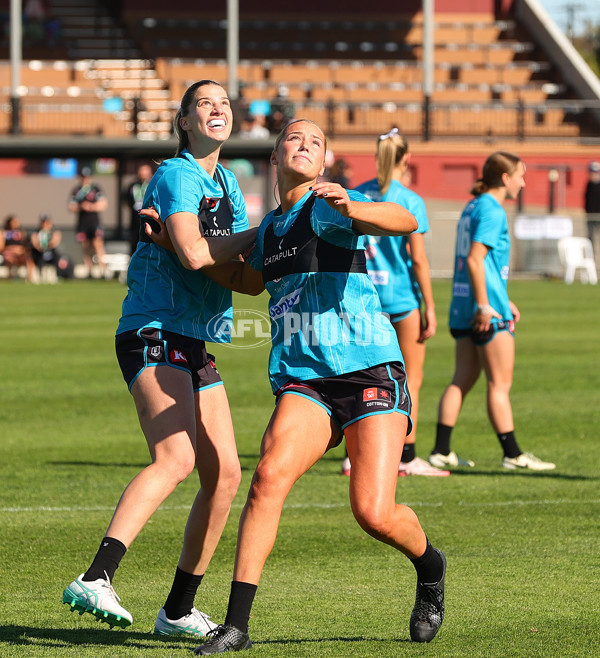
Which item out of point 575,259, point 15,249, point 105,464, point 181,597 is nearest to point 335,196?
point 181,597

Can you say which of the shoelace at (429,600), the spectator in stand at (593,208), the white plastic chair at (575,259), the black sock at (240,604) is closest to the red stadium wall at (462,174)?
the spectator in stand at (593,208)

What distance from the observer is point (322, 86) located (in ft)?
133

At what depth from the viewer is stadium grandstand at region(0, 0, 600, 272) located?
34.7 meters

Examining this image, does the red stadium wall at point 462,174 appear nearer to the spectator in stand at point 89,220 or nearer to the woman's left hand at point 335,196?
the spectator in stand at point 89,220

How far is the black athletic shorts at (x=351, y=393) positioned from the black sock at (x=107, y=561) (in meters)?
0.80

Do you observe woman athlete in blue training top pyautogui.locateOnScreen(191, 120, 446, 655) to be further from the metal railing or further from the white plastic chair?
the metal railing

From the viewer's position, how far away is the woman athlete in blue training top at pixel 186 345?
4789mm

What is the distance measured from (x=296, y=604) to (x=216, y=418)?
3.05 ft

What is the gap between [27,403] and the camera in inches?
464

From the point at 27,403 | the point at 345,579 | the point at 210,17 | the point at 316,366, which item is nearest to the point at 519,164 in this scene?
the point at 345,579

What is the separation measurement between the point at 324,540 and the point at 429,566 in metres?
1.84

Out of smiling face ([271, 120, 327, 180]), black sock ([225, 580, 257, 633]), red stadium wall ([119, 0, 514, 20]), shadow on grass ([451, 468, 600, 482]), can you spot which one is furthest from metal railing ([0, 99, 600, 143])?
black sock ([225, 580, 257, 633])

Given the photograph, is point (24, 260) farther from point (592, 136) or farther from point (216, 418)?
point (216, 418)

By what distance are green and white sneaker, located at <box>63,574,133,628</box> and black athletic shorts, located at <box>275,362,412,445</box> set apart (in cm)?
94
